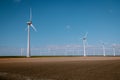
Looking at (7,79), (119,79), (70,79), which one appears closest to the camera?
(119,79)

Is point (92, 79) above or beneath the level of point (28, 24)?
beneath

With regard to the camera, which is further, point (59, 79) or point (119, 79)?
point (59, 79)

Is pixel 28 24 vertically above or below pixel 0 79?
above

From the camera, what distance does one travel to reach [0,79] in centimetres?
1898

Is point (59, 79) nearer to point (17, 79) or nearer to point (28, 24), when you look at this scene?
point (17, 79)

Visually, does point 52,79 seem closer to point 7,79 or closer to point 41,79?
point 41,79

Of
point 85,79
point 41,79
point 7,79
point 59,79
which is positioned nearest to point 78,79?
point 85,79

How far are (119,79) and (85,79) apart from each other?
308 cm

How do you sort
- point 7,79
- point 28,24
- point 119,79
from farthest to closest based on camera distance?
point 28,24, point 7,79, point 119,79

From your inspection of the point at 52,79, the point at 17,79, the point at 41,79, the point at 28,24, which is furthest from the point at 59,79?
the point at 28,24

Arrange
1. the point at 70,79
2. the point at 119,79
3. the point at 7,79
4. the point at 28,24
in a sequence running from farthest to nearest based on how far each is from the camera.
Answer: the point at 28,24 < the point at 7,79 < the point at 70,79 < the point at 119,79

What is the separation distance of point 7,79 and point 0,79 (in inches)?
28.6

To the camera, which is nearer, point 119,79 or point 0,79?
point 119,79

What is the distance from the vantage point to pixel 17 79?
18.8 meters
